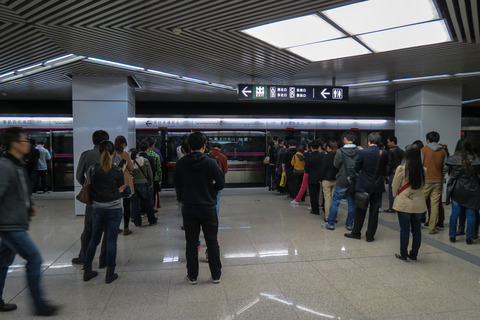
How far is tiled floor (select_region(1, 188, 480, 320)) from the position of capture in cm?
308

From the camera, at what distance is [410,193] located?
417 centimetres

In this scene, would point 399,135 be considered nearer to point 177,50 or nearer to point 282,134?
point 282,134

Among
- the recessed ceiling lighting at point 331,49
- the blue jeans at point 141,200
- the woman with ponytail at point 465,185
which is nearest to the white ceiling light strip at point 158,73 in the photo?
the blue jeans at point 141,200

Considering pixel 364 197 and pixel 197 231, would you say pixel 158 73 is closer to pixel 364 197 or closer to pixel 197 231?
pixel 197 231

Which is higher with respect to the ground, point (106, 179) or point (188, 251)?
point (106, 179)

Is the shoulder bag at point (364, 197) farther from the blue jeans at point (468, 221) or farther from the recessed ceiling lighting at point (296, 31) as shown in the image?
the recessed ceiling lighting at point (296, 31)

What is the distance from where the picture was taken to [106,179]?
3.62 m

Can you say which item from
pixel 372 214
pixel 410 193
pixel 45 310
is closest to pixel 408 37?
pixel 410 193

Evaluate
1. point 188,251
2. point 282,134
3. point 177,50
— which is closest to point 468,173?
point 188,251

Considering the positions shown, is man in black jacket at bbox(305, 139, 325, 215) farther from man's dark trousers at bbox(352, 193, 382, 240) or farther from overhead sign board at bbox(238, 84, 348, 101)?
man's dark trousers at bbox(352, 193, 382, 240)

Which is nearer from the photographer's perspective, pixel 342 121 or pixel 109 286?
pixel 109 286

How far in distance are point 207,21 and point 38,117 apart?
9415 millimetres

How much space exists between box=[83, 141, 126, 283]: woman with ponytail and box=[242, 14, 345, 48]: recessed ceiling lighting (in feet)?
9.06

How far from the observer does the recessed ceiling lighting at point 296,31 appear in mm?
4455
